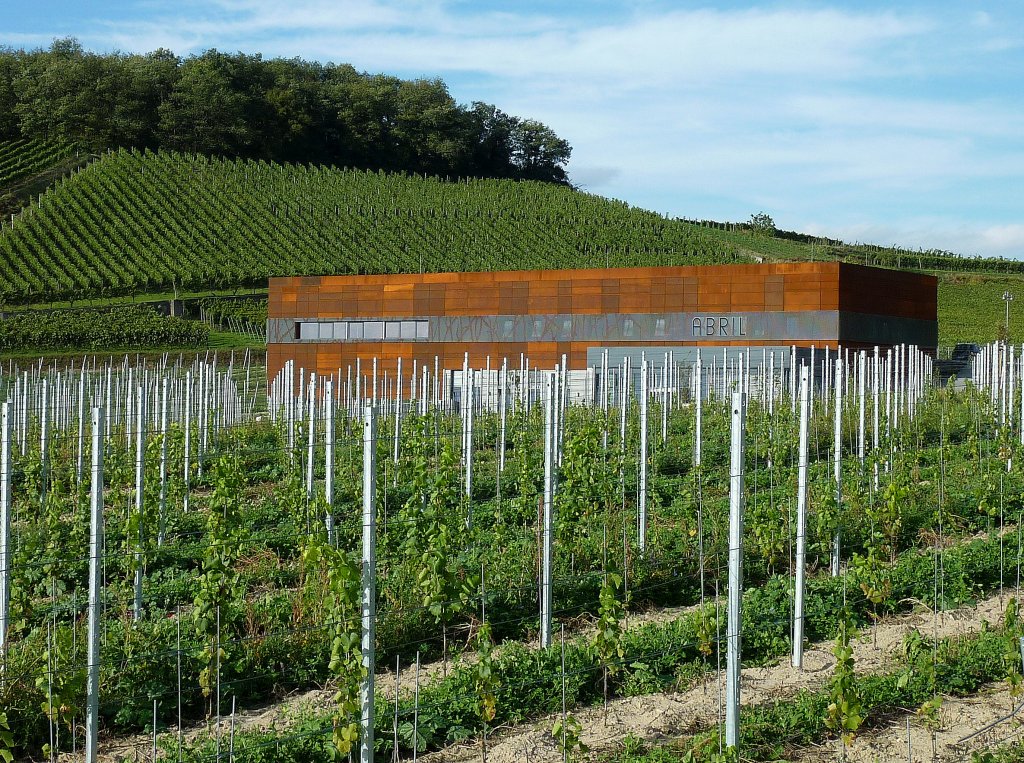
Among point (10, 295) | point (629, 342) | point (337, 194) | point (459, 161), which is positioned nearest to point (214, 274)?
point (10, 295)

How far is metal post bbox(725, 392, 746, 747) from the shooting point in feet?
16.4

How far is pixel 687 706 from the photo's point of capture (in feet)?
19.2

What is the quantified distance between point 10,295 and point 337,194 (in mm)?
23534

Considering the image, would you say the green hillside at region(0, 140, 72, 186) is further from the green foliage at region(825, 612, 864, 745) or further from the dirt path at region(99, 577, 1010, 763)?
the green foliage at region(825, 612, 864, 745)

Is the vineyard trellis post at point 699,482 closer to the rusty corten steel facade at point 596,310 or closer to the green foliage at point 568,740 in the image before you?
the green foliage at point 568,740

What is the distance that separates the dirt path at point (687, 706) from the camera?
211 inches

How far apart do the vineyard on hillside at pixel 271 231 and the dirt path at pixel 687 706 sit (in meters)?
42.7

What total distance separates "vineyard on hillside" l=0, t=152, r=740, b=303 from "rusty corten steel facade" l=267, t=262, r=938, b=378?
56.0 feet

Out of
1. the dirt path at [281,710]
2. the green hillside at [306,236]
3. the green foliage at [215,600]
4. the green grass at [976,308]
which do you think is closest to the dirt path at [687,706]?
the dirt path at [281,710]

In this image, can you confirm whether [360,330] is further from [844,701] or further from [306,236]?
[844,701]

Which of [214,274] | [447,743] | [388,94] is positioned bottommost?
[447,743]

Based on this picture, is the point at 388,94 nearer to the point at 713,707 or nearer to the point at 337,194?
the point at 337,194

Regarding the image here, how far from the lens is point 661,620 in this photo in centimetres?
729

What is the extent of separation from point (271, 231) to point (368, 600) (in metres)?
52.2
